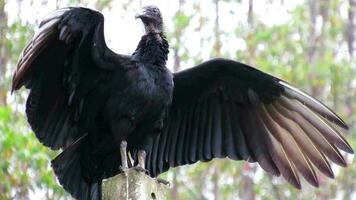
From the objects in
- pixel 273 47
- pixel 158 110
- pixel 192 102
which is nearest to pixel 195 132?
pixel 192 102

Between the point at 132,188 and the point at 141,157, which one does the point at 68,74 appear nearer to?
the point at 141,157

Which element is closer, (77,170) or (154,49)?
(154,49)

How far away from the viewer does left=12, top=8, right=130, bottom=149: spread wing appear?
6121 millimetres

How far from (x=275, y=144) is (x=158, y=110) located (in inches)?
49.2

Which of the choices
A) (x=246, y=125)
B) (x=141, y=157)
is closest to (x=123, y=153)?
(x=141, y=157)

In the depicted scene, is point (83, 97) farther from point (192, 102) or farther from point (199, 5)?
point (199, 5)

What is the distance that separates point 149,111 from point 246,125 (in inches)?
49.7

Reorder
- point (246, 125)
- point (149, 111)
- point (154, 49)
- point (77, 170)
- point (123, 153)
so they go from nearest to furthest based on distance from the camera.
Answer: point (123, 153)
point (149, 111)
point (154, 49)
point (77, 170)
point (246, 125)

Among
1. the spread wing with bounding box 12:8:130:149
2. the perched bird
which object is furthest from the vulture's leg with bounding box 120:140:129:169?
the spread wing with bounding box 12:8:130:149

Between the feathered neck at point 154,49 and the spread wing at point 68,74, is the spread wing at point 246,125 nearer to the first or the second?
the feathered neck at point 154,49

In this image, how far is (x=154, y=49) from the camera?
6.34 metres

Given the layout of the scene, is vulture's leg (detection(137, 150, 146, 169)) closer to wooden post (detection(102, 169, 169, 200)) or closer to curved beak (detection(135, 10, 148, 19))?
curved beak (detection(135, 10, 148, 19))

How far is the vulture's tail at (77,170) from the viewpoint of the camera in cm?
640

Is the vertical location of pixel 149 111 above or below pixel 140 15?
below
